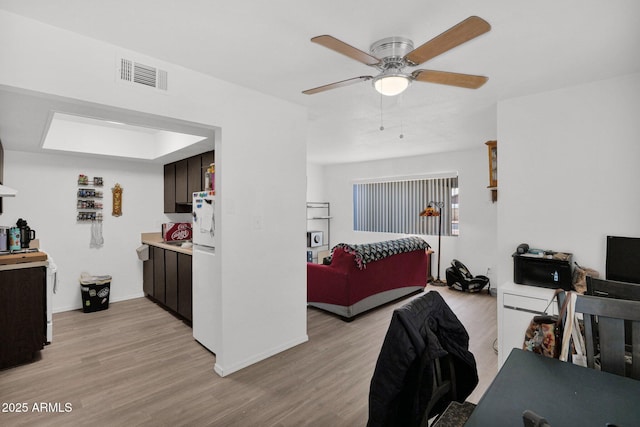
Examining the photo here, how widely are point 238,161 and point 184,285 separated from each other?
73.3 inches

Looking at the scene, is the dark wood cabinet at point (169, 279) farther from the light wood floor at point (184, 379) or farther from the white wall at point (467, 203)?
the white wall at point (467, 203)

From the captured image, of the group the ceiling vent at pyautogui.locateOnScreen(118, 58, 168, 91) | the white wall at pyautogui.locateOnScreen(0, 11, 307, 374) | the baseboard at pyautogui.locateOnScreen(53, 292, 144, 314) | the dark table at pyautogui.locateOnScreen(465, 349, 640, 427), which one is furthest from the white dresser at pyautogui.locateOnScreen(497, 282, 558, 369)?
the baseboard at pyautogui.locateOnScreen(53, 292, 144, 314)

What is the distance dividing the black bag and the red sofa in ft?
3.56

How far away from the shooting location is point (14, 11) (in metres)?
1.63

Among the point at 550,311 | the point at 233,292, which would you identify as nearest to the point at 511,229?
the point at 550,311

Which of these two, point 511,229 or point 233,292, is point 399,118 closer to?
point 511,229

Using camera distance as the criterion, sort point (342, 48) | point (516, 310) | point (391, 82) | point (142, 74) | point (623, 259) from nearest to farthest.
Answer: point (342, 48) < point (391, 82) < point (142, 74) < point (623, 259) < point (516, 310)

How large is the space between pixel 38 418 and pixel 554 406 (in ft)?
9.80

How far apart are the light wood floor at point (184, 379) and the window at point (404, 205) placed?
2.53 m

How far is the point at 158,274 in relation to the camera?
4.32 meters

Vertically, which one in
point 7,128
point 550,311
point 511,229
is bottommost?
point 550,311

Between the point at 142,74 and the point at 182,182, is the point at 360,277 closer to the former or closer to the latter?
the point at 182,182

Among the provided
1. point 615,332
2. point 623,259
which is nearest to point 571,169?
point 623,259

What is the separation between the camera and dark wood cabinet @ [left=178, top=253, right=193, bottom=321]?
3.58m
